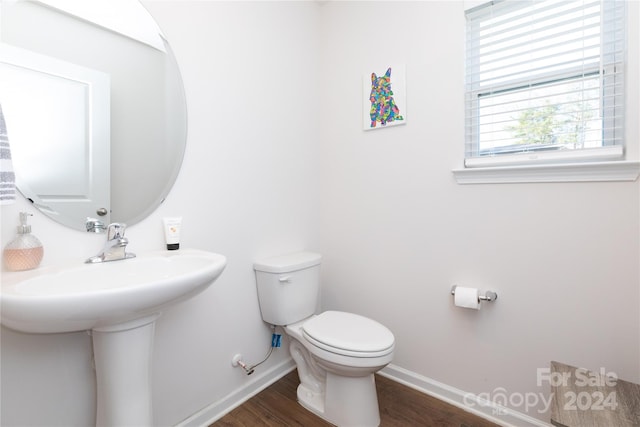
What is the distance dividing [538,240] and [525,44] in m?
0.88

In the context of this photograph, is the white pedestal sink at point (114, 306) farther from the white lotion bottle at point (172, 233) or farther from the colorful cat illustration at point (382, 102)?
the colorful cat illustration at point (382, 102)

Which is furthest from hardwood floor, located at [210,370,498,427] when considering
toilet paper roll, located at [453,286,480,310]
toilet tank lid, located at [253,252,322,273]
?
toilet tank lid, located at [253,252,322,273]

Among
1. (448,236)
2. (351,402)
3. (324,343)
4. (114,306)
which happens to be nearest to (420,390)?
(351,402)

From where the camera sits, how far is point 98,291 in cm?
72

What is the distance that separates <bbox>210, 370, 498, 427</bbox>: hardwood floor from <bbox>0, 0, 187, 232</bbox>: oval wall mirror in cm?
109

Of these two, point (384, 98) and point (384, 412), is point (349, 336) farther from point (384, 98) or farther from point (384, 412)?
point (384, 98)

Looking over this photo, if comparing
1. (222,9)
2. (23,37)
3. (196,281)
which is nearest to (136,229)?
(196,281)

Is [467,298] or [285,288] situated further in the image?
[285,288]

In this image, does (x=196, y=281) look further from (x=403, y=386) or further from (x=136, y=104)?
(x=403, y=386)

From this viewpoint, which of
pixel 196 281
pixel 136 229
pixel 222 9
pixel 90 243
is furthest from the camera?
pixel 222 9

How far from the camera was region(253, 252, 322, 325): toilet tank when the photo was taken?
5.21 feet

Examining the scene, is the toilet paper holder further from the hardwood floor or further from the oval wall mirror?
the oval wall mirror

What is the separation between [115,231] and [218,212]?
464 mm

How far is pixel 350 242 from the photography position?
1.96 meters
